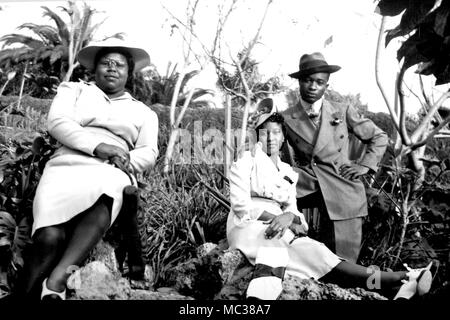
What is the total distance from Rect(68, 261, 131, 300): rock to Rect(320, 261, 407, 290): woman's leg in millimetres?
1339

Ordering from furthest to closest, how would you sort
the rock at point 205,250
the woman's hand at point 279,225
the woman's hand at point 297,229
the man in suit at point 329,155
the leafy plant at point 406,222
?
the leafy plant at point 406,222 → the man in suit at point 329,155 → the rock at point 205,250 → the woman's hand at point 297,229 → the woman's hand at point 279,225

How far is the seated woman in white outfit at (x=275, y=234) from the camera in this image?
358 centimetres

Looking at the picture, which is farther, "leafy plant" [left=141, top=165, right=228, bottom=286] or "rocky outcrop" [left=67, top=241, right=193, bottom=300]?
"leafy plant" [left=141, top=165, right=228, bottom=286]

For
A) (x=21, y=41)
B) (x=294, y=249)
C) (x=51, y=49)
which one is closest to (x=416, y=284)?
(x=294, y=249)

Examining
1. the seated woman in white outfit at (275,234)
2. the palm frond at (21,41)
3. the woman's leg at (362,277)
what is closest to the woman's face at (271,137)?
the seated woman in white outfit at (275,234)

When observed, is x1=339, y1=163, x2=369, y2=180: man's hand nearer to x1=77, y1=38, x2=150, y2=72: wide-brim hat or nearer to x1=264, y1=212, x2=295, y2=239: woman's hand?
x1=264, y1=212, x2=295, y2=239: woman's hand

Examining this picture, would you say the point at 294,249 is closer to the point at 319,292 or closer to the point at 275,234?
the point at 275,234

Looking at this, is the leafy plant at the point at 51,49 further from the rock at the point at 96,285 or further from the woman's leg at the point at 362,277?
the woman's leg at the point at 362,277

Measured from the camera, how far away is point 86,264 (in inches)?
143

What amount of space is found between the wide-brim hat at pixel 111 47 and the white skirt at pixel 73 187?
29.7 inches

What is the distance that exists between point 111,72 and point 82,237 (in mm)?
1236

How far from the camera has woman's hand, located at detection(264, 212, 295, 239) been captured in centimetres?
376

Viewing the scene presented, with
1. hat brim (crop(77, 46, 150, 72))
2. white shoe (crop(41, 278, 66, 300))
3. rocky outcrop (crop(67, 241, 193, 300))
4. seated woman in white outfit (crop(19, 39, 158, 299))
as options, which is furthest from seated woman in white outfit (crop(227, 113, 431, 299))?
white shoe (crop(41, 278, 66, 300))
